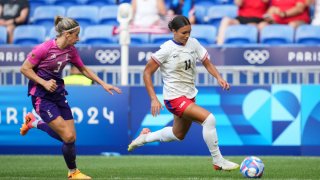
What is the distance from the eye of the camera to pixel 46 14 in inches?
877

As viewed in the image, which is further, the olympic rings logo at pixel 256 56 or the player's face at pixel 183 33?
the olympic rings logo at pixel 256 56

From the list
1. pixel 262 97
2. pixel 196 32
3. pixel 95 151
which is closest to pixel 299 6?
pixel 196 32

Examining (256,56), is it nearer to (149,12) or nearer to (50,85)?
(149,12)

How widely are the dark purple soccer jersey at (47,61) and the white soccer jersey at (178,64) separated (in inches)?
48.2

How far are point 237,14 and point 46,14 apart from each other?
14.5 ft

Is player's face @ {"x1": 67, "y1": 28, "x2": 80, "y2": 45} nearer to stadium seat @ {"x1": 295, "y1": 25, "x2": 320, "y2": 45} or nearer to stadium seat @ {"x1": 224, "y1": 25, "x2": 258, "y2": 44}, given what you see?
stadium seat @ {"x1": 224, "y1": 25, "x2": 258, "y2": 44}

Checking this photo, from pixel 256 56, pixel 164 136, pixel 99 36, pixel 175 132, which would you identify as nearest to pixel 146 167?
pixel 164 136

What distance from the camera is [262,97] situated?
17.3 metres

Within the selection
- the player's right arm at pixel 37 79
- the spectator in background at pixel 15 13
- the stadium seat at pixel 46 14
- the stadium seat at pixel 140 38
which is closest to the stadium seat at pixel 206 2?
the stadium seat at pixel 140 38

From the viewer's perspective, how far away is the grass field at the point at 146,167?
12773mm

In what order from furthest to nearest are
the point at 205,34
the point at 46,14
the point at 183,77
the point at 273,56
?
the point at 46,14 < the point at 205,34 < the point at 273,56 < the point at 183,77

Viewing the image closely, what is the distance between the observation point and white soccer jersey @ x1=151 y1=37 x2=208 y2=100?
42.3ft

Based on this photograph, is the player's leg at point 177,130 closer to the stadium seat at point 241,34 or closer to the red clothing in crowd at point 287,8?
the stadium seat at point 241,34

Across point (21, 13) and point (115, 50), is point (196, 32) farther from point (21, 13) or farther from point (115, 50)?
point (21, 13)
